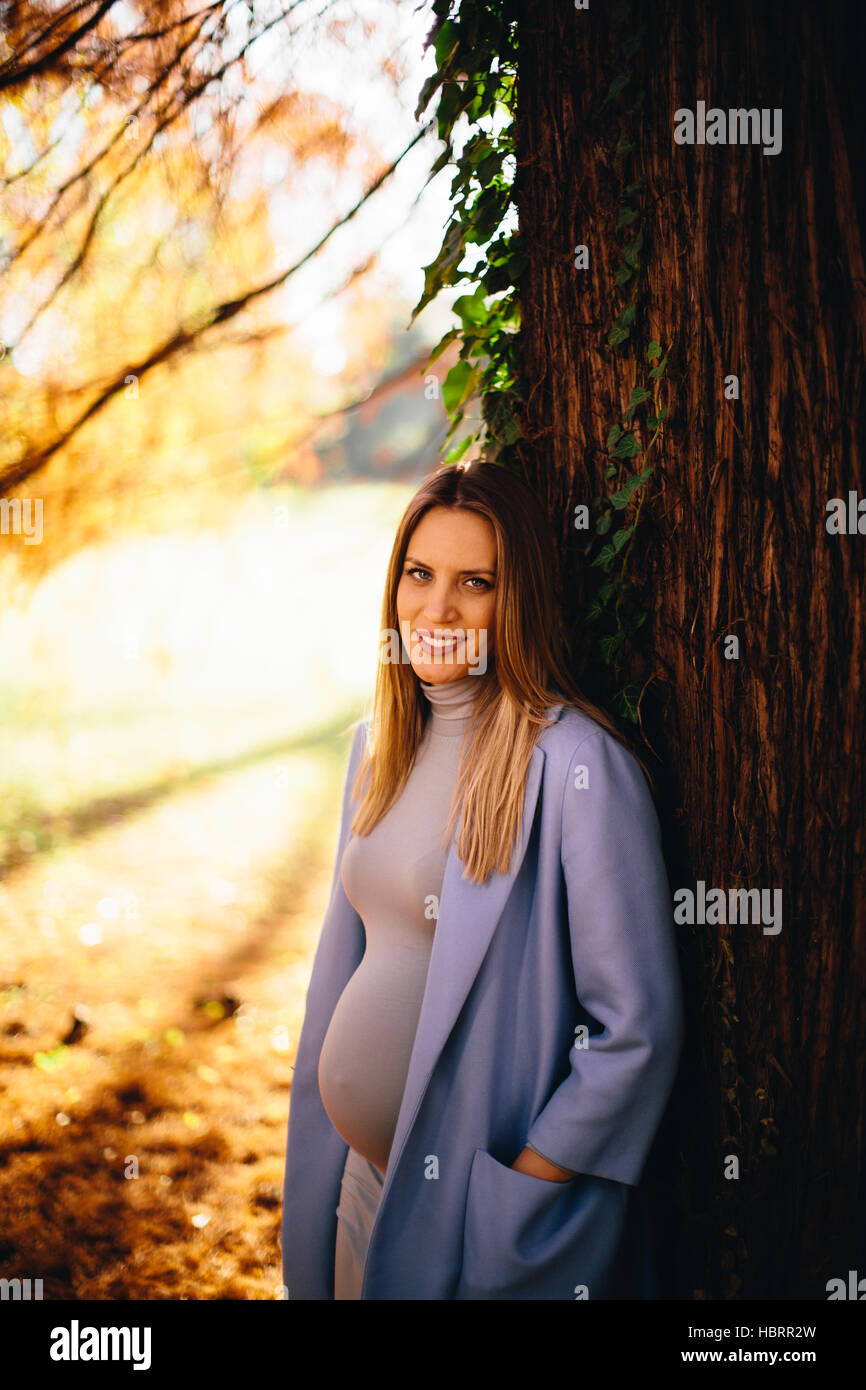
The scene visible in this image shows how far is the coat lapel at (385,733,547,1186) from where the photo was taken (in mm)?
A: 1592

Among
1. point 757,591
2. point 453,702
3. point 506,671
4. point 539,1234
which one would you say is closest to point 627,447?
point 757,591

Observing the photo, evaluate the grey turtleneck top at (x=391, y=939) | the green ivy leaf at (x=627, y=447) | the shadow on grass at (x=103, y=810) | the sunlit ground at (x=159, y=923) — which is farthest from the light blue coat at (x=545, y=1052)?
the shadow on grass at (x=103, y=810)

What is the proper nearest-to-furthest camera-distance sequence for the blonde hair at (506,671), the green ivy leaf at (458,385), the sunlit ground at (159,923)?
the blonde hair at (506,671)
the green ivy leaf at (458,385)
the sunlit ground at (159,923)

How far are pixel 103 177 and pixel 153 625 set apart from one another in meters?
1.73

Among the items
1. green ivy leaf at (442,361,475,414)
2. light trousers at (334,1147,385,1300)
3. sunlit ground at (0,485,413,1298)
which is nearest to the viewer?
light trousers at (334,1147,385,1300)

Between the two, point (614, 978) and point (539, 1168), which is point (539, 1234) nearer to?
point (539, 1168)

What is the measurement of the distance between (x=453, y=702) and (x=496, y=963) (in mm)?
544

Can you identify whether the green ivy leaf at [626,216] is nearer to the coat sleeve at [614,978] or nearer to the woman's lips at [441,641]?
the woman's lips at [441,641]

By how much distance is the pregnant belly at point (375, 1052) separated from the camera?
176 cm

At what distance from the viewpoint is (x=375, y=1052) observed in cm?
178

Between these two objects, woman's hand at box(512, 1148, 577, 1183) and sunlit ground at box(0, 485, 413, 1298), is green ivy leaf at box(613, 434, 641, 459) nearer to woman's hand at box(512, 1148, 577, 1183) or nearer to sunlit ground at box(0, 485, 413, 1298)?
sunlit ground at box(0, 485, 413, 1298)

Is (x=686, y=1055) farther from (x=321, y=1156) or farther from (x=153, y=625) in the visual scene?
(x=153, y=625)

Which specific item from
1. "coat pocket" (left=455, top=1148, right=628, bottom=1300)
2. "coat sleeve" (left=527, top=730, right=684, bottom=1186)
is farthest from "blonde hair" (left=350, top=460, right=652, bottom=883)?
"coat pocket" (left=455, top=1148, right=628, bottom=1300)
